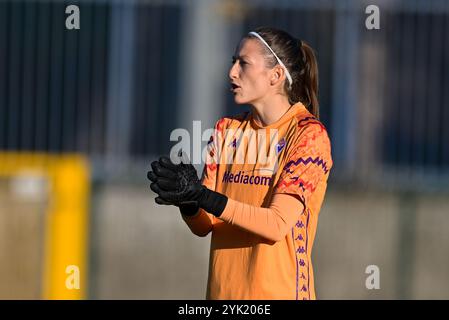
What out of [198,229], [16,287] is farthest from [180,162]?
[16,287]

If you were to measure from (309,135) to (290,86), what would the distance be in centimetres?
33

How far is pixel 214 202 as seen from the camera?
4.46 metres

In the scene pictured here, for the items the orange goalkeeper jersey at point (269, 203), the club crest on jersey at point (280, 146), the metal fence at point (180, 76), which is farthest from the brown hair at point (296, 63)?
the metal fence at point (180, 76)

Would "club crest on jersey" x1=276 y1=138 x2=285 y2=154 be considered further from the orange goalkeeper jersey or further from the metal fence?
the metal fence

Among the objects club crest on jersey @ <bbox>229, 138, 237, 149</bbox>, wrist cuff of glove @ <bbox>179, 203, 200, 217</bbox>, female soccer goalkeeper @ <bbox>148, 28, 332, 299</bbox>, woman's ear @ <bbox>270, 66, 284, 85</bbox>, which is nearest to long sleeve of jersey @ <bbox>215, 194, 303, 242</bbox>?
female soccer goalkeeper @ <bbox>148, 28, 332, 299</bbox>

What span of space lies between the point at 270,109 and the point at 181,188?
648 millimetres

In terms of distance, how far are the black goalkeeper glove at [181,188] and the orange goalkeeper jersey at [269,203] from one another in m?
0.07

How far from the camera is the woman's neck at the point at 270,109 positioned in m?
4.83

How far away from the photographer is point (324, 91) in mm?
10055

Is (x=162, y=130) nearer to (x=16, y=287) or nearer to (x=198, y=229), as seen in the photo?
(x=16, y=287)

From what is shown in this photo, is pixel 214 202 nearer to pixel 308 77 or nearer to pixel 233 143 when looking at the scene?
pixel 233 143

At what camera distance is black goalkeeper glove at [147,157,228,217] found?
4.40m

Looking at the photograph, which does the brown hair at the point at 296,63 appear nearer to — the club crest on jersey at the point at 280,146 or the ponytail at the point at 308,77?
the ponytail at the point at 308,77

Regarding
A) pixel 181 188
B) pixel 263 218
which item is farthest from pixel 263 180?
pixel 181 188
